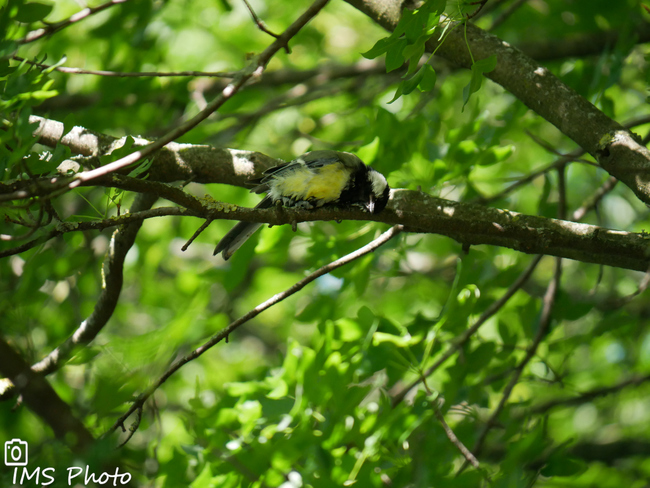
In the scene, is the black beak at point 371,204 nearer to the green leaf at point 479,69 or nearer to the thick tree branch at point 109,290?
the green leaf at point 479,69

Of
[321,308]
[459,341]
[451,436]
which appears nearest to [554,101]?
[459,341]

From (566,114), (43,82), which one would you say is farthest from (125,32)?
(566,114)

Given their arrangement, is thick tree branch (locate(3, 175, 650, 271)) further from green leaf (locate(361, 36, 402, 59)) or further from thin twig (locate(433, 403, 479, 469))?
thin twig (locate(433, 403, 479, 469))

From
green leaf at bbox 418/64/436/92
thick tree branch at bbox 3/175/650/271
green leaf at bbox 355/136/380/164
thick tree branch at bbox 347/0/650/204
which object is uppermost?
green leaf at bbox 418/64/436/92

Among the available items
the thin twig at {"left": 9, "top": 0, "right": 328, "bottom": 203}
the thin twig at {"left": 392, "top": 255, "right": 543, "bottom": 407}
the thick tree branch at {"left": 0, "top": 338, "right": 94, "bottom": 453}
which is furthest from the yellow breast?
the thick tree branch at {"left": 0, "top": 338, "right": 94, "bottom": 453}

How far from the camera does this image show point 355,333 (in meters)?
3.13

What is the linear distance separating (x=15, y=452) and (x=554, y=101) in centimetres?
322

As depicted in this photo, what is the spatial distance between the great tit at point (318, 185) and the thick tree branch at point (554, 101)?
3.07ft

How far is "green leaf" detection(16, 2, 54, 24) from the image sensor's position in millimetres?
2548

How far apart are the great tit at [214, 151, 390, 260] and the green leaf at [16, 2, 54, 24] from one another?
4.87ft

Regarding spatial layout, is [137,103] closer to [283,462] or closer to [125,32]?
[125,32]

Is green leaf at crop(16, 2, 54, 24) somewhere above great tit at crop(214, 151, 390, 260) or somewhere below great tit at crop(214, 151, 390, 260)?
above

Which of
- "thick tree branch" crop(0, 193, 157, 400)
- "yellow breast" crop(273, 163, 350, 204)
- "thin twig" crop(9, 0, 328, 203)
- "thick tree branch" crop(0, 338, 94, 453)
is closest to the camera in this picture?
"thin twig" crop(9, 0, 328, 203)

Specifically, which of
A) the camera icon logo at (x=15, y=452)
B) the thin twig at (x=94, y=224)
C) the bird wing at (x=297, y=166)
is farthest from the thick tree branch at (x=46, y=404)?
the bird wing at (x=297, y=166)
